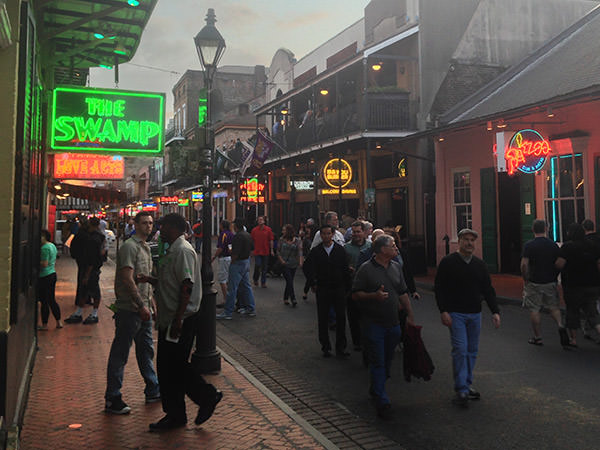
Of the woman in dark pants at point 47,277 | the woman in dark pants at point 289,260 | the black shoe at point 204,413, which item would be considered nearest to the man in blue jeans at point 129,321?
the black shoe at point 204,413

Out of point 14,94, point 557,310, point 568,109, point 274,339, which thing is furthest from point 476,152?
point 14,94

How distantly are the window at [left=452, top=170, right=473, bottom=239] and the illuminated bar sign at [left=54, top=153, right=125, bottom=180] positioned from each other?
9978 millimetres

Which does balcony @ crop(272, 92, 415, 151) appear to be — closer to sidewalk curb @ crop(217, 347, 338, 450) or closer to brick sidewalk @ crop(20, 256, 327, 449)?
sidewalk curb @ crop(217, 347, 338, 450)

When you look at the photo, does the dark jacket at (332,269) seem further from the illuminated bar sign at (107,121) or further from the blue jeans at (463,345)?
the illuminated bar sign at (107,121)

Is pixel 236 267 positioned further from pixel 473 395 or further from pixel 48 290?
pixel 473 395

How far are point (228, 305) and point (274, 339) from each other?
1.91 metres

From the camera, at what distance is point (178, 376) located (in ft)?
14.4

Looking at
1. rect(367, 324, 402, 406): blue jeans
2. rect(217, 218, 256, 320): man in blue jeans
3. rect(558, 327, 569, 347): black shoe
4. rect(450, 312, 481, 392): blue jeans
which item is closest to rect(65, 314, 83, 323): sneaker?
rect(217, 218, 256, 320): man in blue jeans

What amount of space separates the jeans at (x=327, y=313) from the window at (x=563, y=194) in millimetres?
8044

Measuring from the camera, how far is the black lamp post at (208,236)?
6082mm

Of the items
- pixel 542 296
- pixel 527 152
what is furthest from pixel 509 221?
pixel 542 296

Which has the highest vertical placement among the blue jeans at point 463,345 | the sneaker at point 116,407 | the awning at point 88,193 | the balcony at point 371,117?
the balcony at point 371,117

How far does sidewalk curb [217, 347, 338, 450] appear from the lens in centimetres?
415

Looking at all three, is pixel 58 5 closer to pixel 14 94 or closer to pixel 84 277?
pixel 14 94
